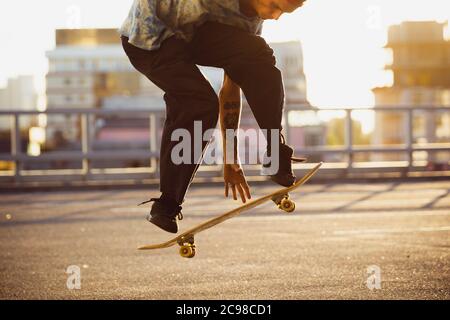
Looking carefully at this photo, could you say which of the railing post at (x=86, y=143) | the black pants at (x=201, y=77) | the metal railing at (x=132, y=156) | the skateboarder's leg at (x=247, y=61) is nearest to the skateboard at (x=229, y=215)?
the black pants at (x=201, y=77)

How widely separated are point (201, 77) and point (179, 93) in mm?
119

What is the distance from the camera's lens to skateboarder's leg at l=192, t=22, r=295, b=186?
4199 millimetres

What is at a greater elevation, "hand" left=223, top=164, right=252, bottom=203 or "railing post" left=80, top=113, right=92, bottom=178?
"hand" left=223, top=164, right=252, bottom=203

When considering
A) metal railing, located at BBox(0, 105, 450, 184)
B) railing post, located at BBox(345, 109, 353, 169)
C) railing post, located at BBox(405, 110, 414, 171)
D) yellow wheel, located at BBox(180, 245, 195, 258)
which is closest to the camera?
yellow wheel, located at BBox(180, 245, 195, 258)

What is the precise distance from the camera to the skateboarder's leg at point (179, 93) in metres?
4.10

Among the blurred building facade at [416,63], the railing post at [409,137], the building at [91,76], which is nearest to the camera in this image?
the railing post at [409,137]

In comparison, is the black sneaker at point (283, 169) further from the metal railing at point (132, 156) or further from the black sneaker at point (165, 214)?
the metal railing at point (132, 156)

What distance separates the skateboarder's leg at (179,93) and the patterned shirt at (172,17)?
0.05m

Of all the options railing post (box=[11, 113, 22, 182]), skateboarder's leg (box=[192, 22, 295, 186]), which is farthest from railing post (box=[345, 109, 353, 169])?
skateboarder's leg (box=[192, 22, 295, 186])

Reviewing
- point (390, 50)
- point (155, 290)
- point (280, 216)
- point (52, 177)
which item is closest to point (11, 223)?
point (280, 216)

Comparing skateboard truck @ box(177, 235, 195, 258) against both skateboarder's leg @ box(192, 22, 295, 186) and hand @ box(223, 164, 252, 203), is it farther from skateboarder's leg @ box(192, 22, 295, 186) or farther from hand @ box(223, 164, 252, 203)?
skateboarder's leg @ box(192, 22, 295, 186)

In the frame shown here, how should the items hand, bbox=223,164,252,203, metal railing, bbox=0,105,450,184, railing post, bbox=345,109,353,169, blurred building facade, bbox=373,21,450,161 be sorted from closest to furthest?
hand, bbox=223,164,252,203
metal railing, bbox=0,105,450,184
railing post, bbox=345,109,353,169
blurred building facade, bbox=373,21,450,161
